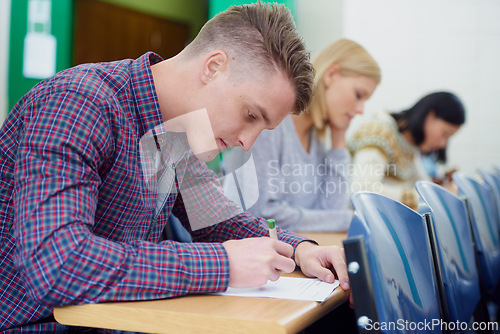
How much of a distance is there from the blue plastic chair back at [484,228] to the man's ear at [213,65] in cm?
104

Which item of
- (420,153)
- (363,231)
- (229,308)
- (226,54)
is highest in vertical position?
(226,54)

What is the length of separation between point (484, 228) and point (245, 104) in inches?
48.2

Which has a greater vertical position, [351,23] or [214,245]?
[351,23]

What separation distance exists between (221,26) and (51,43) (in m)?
2.99

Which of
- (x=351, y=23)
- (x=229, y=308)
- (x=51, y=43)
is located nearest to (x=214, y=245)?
(x=229, y=308)

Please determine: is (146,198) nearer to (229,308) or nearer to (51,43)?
(229,308)

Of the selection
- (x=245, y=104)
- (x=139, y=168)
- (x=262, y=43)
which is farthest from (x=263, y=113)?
(x=139, y=168)

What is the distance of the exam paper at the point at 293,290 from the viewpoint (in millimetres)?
929

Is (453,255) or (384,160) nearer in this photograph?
(453,255)

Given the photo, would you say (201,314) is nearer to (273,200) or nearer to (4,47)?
(273,200)

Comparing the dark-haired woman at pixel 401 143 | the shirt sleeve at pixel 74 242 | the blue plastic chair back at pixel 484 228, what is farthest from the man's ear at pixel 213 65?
the dark-haired woman at pixel 401 143

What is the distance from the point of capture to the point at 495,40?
477 centimetres

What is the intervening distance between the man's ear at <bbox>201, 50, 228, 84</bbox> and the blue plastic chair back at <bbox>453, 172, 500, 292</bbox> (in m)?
1.04

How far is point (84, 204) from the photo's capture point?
0.88 m
